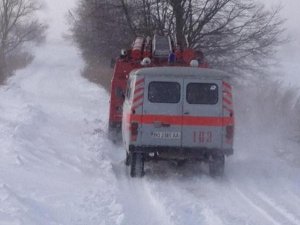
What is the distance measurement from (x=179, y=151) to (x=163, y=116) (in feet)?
2.38

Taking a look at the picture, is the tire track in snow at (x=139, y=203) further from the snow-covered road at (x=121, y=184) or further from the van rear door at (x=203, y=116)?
the van rear door at (x=203, y=116)

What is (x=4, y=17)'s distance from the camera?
62.4 metres

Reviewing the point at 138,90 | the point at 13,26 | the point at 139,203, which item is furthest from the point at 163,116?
the point at 13,26

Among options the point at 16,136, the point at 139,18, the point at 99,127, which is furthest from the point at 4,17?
the point at 16,136

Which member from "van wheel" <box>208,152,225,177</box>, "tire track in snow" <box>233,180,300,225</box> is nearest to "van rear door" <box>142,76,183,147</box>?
"van wheel" <box>208,152,225,177</box>

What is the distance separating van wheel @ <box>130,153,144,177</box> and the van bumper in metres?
0.19

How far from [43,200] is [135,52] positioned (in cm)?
792

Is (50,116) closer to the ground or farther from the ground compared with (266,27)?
closer to the ground

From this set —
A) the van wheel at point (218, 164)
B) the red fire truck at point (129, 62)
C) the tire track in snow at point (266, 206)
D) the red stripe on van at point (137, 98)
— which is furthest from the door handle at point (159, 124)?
the red fire truck at point (129, 62)

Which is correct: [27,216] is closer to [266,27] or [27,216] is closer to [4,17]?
[266,27]

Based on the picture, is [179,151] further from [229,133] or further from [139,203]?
[139,203]

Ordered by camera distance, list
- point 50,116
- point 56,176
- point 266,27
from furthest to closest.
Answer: point 266,27, point 50,116, point 56,176

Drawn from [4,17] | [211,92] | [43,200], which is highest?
[4,17]

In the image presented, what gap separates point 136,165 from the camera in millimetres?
11656
